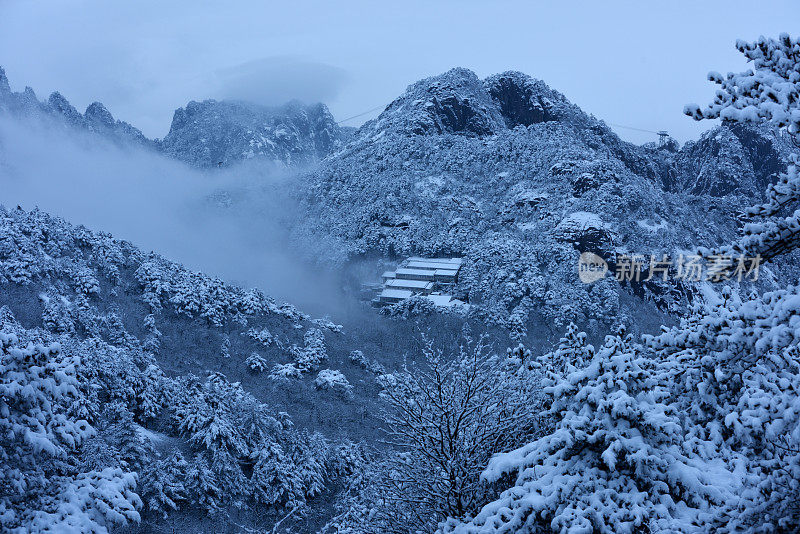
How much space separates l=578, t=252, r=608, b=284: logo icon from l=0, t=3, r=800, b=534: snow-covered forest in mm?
444

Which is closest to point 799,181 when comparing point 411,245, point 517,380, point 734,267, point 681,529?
point 734,267

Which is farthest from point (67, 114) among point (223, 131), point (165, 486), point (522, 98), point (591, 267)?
point (165, 486)

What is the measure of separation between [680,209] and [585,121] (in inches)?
960

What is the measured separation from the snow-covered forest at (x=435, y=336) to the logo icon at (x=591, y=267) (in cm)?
44

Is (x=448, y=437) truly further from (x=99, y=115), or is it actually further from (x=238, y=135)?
(x=99, y=115)

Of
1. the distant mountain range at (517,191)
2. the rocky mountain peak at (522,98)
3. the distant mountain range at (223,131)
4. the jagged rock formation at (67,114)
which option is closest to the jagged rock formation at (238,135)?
the distant mountain range at (223,131)

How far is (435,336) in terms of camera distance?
148 ft

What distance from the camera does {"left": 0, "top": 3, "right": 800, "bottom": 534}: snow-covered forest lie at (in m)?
6.20

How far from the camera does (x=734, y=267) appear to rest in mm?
5934

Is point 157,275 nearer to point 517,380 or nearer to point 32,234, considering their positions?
point 32,234

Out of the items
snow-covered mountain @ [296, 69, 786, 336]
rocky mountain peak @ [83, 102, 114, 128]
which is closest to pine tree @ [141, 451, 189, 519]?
snow-covered mountain @ [296, 69, 786, 336]

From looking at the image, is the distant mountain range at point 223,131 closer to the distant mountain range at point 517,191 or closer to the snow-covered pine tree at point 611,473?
the distant mountain range at point 517,191

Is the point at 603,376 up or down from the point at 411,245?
up

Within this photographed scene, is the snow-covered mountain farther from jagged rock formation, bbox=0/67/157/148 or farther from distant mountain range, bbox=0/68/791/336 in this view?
jagged rock formation, bbox=0/67/157/148
